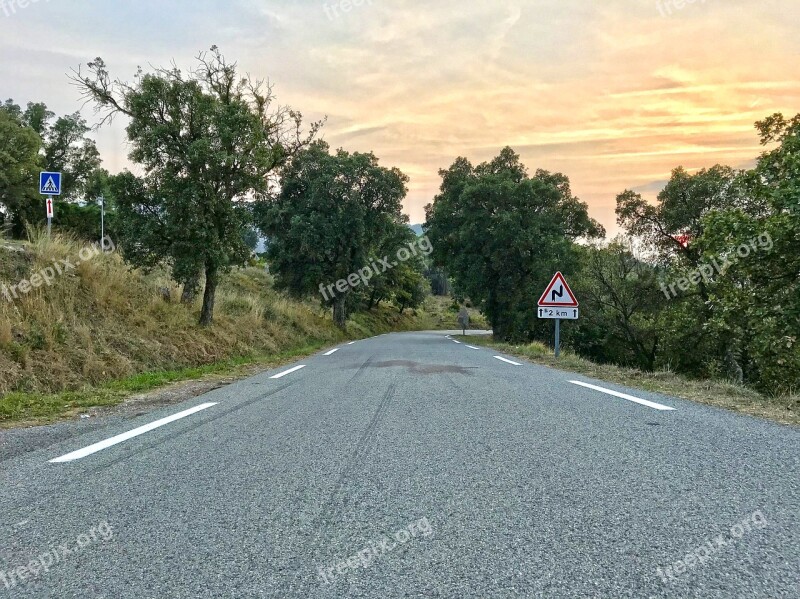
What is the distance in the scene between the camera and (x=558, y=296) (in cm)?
1438

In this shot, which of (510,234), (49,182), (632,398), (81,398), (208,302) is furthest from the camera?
(510,234)

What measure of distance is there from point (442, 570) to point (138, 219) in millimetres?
13744

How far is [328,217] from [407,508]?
2714 cm

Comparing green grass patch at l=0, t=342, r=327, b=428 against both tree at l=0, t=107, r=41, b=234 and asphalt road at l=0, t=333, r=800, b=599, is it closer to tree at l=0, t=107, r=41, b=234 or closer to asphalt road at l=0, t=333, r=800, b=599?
asphalt road at l=0, t=333, r=800, b=599

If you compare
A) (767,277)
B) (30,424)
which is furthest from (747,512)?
(767,277)

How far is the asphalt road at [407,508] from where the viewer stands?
2.13 metres

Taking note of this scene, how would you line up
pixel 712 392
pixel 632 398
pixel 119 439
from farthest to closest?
pixel 712 392
pixel 632 398
pixel 119 439

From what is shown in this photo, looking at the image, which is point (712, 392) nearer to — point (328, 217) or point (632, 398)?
point (632, 398)

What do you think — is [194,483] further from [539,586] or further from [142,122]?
[142,122]

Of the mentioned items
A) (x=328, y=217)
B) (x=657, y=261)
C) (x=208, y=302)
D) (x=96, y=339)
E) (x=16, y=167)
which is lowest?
(x=96, y=339)

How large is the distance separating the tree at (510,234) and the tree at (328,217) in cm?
401

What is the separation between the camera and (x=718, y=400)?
22.0ft

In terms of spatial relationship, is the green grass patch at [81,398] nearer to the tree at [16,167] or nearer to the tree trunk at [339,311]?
the tree trunk at [339,311]

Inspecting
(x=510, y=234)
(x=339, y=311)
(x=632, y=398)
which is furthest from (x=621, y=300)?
(x=632, y=398)
